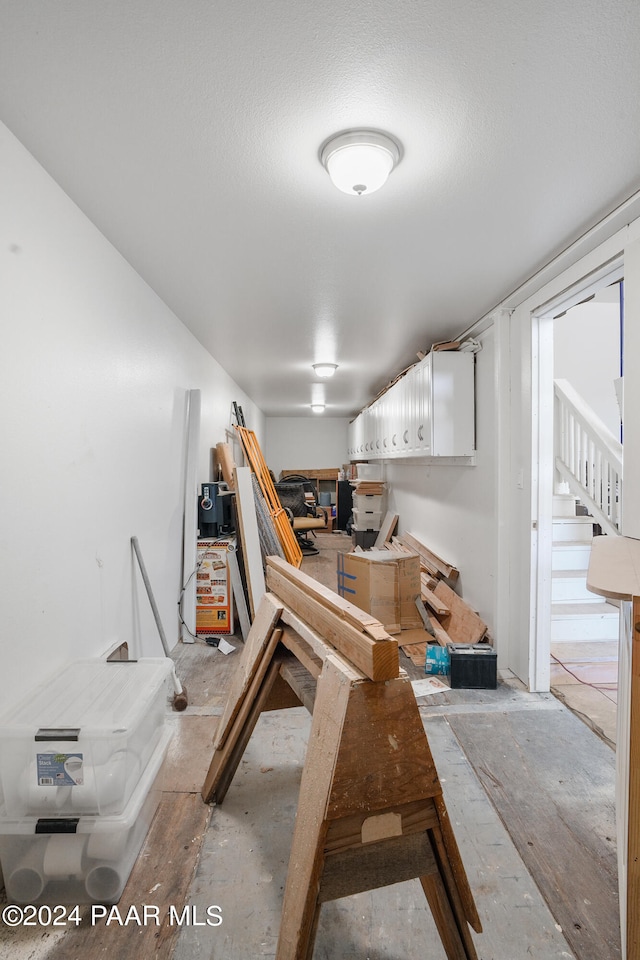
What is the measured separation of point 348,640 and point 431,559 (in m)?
3.28

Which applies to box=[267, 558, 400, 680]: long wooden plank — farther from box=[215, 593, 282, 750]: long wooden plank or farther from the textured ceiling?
the textured ceiling

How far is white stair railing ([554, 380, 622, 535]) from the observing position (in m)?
3.88

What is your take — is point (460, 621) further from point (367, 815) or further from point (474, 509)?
point (367, 815)

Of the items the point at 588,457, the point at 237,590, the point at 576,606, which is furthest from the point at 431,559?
the point at 237,590

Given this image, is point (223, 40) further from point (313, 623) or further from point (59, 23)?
point (313, 623)

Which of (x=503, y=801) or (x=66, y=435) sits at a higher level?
(x=66, y=435)

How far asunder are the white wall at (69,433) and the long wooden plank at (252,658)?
26.1 inches

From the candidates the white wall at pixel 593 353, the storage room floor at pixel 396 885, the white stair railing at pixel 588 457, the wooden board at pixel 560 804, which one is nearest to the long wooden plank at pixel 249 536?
the storage room floor at pixel 396 885

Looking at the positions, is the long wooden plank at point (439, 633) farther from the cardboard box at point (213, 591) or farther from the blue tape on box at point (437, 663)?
the cardboard box at point (213, 591)

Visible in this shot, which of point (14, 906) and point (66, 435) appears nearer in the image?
point (14, 906)

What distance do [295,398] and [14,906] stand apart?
20.7ft

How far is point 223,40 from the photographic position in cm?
111

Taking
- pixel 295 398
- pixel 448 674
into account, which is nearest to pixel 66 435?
pixel 448 674

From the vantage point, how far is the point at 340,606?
1.25 metres
